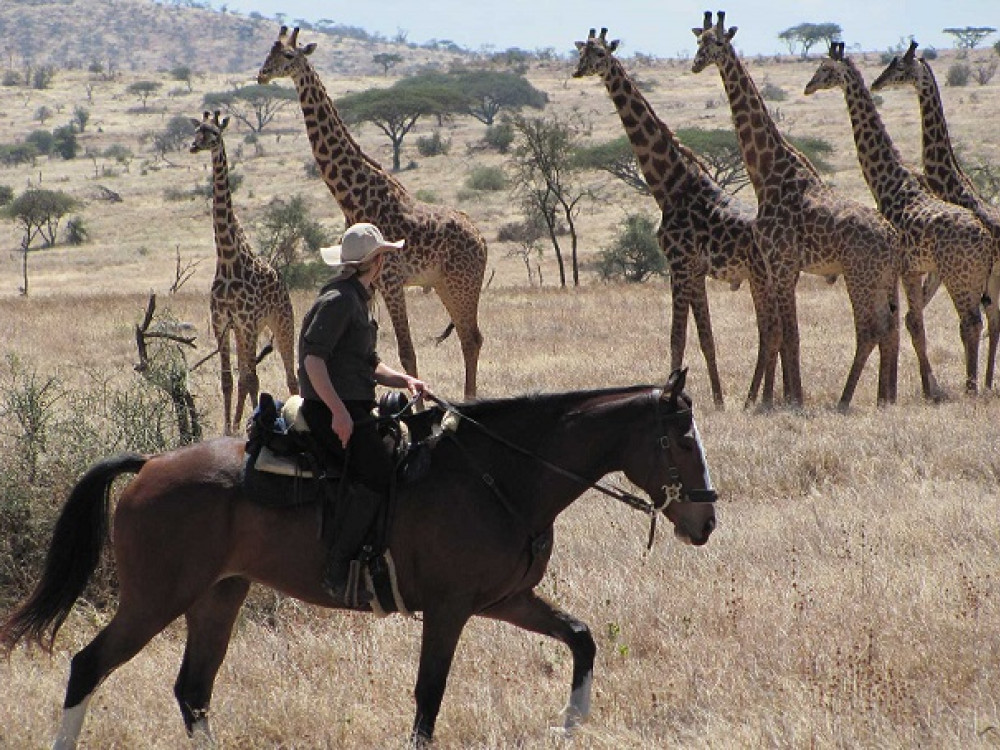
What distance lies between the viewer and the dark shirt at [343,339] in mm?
5379

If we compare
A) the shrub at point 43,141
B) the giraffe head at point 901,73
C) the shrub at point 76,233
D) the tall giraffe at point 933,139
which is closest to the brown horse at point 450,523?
the tall giraffe at point 933,139

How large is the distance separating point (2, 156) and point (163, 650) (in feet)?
212

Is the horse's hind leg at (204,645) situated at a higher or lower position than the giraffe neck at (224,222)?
lower

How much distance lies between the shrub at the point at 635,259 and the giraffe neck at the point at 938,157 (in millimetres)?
13348

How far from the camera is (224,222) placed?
1325 centimetres

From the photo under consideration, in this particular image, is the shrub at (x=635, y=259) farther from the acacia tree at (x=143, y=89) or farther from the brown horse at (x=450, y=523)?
the acacia tree at (x=143, y=89)

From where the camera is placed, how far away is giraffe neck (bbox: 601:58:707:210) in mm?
14023

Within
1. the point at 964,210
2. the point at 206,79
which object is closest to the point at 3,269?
the point at 964,210

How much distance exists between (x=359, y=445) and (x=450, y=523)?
18.9 inches

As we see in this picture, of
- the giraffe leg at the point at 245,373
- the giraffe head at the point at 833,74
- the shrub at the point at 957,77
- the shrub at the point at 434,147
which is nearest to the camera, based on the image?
the giraffe leg at the point at 245,373

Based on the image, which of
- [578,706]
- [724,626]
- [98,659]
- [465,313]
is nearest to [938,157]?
[465,313]

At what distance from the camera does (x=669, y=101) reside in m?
74.9

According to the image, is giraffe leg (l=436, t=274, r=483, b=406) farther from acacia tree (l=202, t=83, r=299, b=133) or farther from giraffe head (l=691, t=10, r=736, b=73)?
acacia tree (l=202, t=83, r=299, b=133)

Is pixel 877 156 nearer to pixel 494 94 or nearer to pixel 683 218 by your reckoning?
pixel 683 218
